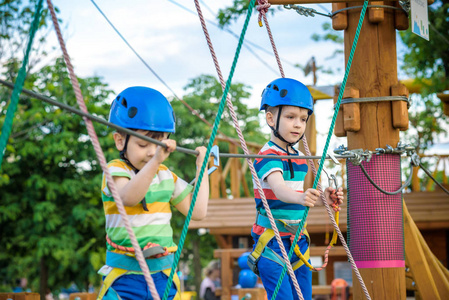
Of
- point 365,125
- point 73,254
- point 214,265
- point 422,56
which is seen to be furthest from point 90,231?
point 365,125

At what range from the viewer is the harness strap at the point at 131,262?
2.39m

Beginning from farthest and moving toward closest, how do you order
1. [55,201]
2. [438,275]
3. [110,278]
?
[55,201], [438,275], [110,278]

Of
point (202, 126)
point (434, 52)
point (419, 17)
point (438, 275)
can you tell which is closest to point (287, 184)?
point (419, 17)

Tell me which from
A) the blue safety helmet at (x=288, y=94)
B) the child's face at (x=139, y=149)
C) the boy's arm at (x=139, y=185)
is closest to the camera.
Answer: the boy's arm at (x=139, y=185)

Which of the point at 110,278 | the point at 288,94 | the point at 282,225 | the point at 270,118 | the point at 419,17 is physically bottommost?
the point at 110,278

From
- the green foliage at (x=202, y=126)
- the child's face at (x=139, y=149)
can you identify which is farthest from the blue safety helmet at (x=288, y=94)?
the green foliage at (x=202, y=126)

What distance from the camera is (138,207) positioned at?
8.00 feet

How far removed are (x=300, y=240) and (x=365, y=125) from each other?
3.37 ft

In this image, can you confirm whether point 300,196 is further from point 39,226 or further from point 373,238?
point 39,226

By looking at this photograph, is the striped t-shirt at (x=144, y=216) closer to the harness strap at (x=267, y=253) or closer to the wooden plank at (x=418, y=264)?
the harness strap at (x=267, y=253)

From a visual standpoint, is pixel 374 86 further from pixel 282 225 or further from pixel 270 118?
pixel 282 225

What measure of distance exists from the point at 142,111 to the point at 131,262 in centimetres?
62

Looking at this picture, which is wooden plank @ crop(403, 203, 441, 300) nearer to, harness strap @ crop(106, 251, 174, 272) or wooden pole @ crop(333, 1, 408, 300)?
wooden pole @ crop(333, 1, 408, 300)

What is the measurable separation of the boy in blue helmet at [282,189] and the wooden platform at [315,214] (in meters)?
7.64
